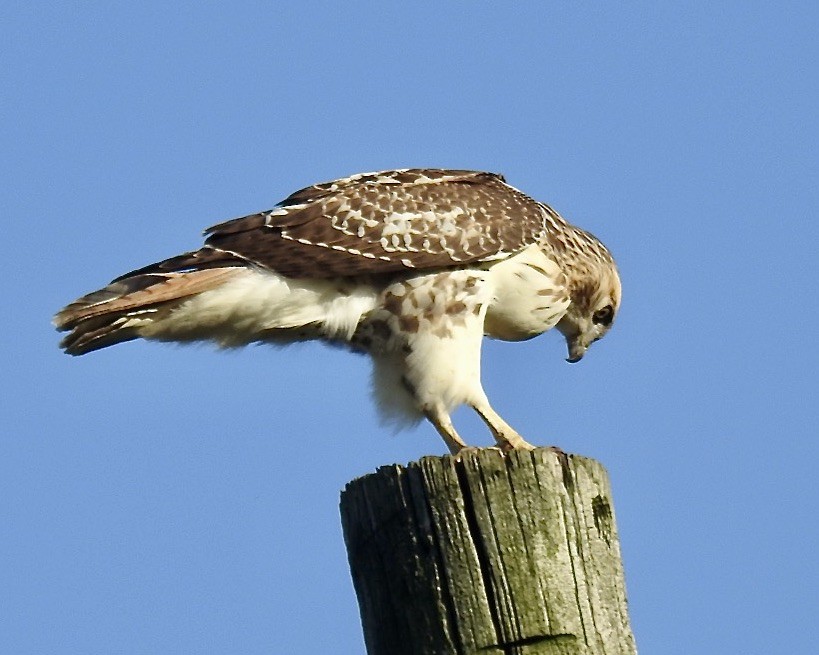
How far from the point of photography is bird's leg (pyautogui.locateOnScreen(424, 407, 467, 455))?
7.32 metres

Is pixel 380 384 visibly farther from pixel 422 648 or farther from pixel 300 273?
pixel 422 648

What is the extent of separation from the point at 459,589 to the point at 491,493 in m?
0.32

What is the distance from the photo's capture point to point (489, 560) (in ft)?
13.1

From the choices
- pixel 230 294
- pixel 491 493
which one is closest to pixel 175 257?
pixel 230 294

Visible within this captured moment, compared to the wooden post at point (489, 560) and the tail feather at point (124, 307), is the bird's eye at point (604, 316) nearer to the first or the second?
the tail feather at point (124, 307)

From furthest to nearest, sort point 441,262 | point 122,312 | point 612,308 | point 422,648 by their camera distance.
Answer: point 612,308 < point 441,262 < point 122,312 < point 422,648

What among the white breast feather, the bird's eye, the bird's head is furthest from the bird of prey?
the bird's eye

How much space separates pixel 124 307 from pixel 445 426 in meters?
1.88

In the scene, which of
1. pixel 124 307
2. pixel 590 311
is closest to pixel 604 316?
pixel 590 311

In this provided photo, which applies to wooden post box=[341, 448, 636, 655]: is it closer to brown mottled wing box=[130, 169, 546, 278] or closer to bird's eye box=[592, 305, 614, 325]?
brown mottled wing box=[130, 169, 546, 278]

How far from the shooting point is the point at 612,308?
8797 mm

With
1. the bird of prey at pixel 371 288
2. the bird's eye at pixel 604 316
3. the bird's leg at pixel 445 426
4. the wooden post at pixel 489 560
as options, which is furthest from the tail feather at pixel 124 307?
the wooden post at pixel 489 560

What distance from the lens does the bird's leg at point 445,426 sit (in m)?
7.32

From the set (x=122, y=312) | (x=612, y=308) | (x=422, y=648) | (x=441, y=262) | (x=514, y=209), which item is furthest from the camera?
(x=612, y=308)
